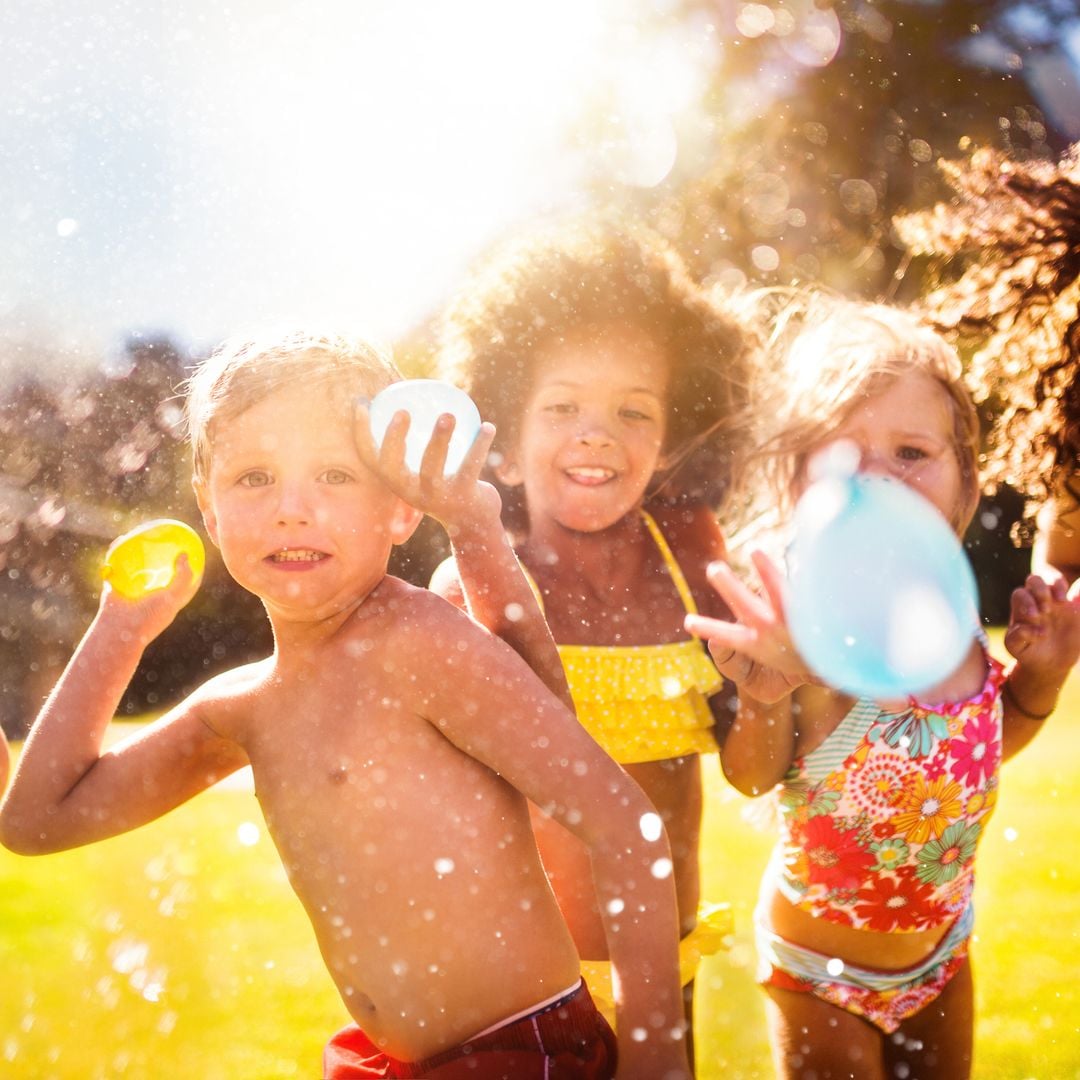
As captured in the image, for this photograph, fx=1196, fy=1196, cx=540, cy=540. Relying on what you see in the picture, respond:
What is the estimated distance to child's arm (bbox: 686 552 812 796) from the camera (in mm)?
1524

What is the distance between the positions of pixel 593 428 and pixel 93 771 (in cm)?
105

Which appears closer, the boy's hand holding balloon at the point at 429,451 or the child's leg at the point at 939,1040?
the boy's hand holding balloon at the point at 429,451

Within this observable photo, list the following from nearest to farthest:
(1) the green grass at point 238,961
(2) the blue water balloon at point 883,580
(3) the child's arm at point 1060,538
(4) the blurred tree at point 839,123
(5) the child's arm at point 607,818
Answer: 1. (5) the child's arm at point 607,818
2. (2) the blue water balloon at point 883,580
3. (1) the green grass at point 238,961
4. (3) the child's arm at point 1060,538
5. (4) the blurred tree at point 839,123

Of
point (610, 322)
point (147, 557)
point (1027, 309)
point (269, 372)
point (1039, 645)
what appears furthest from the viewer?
point (1027, 309)

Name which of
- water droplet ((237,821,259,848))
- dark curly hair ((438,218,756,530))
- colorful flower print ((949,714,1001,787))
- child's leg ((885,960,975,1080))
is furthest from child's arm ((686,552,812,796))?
water droplet ((237,821,259,848))

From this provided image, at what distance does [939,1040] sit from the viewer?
7.05 feet

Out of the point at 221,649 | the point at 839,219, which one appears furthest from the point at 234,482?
the point at 839,219

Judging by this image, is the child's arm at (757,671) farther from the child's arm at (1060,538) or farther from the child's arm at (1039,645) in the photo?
the child's arm at (1060,538)

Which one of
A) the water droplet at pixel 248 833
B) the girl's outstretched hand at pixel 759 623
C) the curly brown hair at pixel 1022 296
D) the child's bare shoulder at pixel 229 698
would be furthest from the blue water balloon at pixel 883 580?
the water droplet at pixel 248 833

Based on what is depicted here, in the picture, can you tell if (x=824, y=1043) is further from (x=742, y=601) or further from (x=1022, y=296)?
(x=1022, y=296)

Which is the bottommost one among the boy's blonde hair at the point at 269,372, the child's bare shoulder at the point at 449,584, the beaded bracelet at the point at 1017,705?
the beaded bracelet at the point at 1017,705

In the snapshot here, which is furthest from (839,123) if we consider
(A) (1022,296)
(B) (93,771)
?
(B) (93,771)

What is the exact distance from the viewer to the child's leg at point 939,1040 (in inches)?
84.4

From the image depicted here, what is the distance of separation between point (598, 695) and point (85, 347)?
3.07 meters
